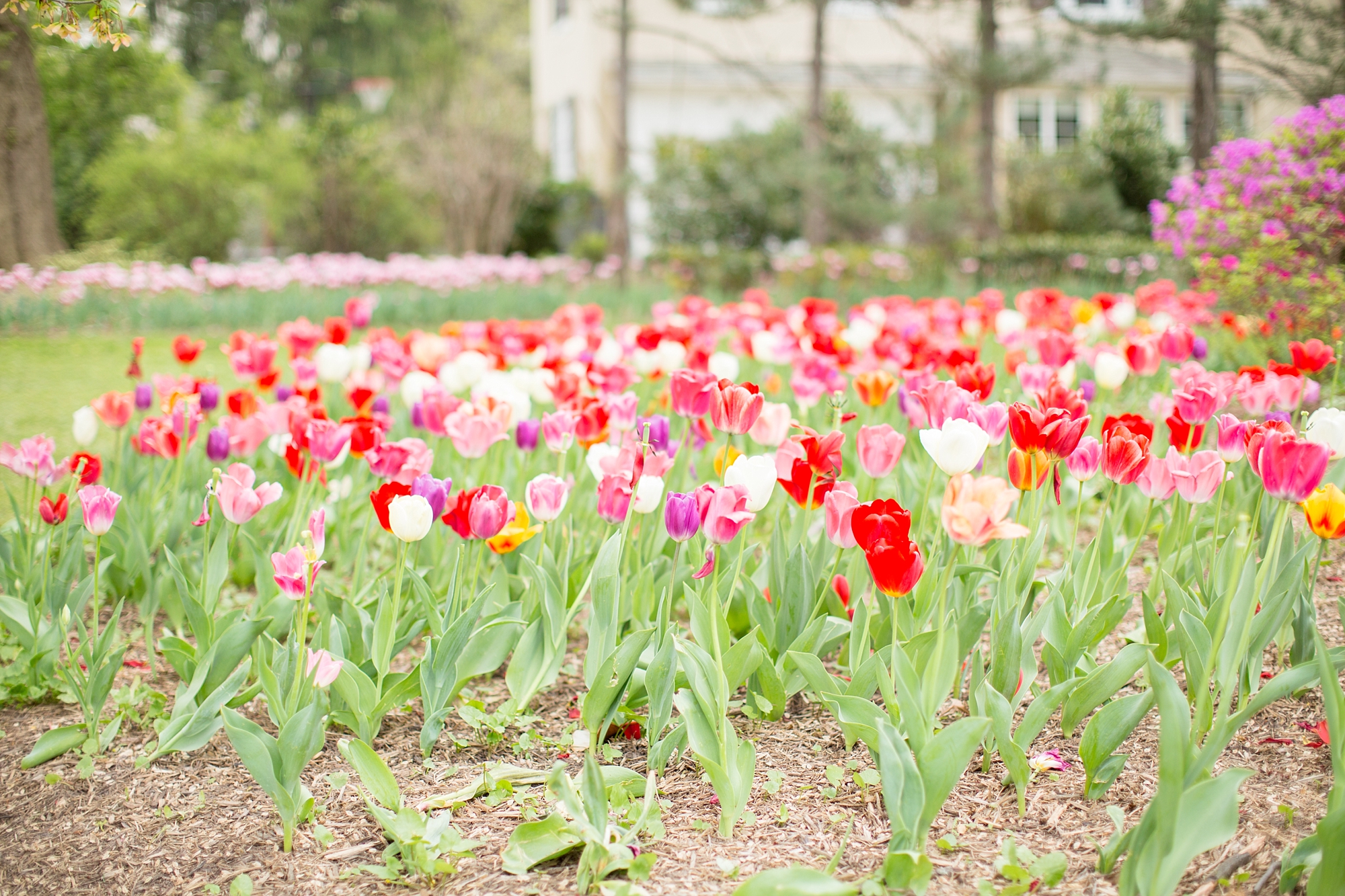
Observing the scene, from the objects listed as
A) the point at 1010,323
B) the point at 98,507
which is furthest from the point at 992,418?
the point at 1010,323

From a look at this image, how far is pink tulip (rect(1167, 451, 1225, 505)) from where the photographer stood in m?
1.93

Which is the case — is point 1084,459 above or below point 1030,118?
below

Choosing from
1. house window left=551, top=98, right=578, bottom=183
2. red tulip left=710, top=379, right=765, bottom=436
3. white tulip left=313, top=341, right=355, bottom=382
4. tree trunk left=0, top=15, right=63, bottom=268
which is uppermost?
house window left=551, top=98, right=578, bottom=183

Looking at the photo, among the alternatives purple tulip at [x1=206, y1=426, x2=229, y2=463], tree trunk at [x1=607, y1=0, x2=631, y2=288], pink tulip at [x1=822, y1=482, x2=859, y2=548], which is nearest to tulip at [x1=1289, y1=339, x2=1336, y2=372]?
pink tulip at [x1=822, y1=482, x2=859, y2=548]

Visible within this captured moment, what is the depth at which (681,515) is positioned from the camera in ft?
6.14

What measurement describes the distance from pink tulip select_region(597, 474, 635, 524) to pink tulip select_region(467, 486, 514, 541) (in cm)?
20

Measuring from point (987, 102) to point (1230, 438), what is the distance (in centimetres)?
961

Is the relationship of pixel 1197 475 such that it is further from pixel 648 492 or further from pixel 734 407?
pixel 648 492

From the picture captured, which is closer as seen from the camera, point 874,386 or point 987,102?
point 874,386

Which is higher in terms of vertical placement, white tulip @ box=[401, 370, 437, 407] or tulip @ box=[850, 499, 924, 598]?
white tulip @ box=[401, 370, 437, 407]

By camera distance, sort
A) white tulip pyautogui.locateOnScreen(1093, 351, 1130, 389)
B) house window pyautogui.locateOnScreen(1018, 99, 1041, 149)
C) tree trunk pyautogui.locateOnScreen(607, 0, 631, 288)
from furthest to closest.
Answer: house window pyautogui.locateOnScreen(1018, 99, 1041, 149), tree trunk pyautogui.locateOnScreen(607, 0, 631, 288), white tulip pyautogui.locateOnScreen(1093, 351, 1130, 389)

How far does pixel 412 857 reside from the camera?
1.68 meters

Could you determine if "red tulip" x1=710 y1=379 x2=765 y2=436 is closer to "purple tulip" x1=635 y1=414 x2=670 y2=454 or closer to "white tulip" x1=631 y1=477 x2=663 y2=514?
"white tulip" x1=631 y1=477 x2=663 y2=514

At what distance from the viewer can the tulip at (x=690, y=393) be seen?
92.0 inches
